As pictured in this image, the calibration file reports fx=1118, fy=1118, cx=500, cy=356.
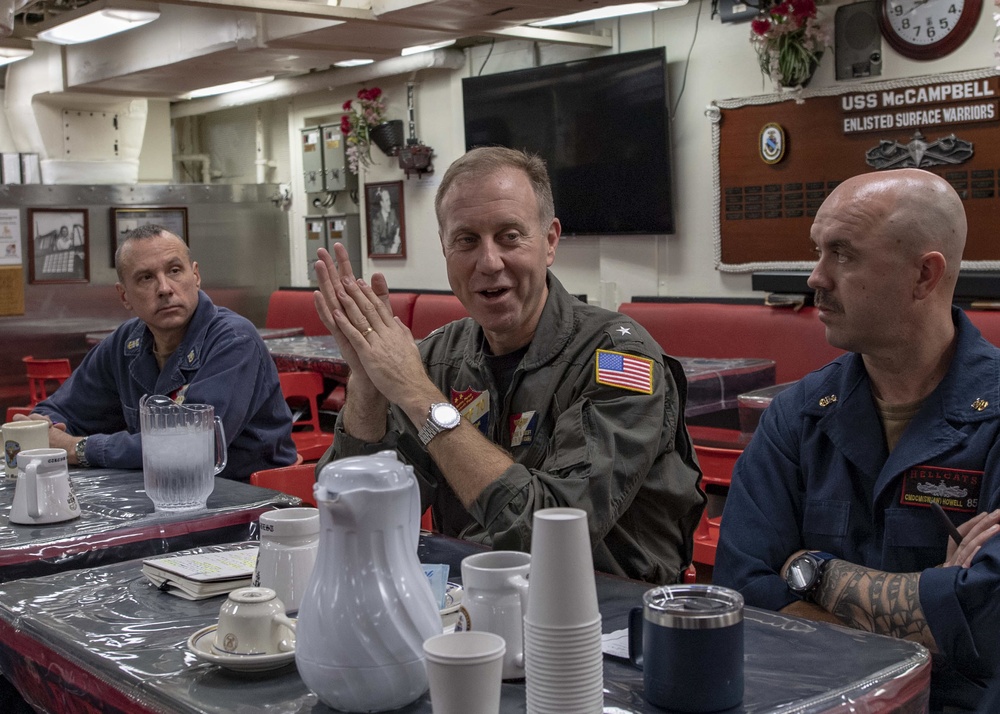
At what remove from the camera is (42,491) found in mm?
2416

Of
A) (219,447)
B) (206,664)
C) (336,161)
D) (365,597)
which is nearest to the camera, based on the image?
(365,597)

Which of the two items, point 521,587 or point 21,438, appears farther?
point 21,438

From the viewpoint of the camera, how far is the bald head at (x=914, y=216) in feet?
6.61

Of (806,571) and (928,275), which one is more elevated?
(928,275)

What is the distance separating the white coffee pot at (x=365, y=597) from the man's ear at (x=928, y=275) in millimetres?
1154

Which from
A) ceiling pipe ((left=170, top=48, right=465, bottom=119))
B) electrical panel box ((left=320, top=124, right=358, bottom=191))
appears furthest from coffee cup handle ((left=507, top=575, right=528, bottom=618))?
electrical panel box ((left=320, top=124, right=358, bottom=191))

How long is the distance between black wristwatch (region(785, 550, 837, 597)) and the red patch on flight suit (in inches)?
27.8

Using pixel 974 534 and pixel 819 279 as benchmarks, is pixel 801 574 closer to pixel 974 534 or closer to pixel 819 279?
pixel 974 534

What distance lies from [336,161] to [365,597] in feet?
28.2

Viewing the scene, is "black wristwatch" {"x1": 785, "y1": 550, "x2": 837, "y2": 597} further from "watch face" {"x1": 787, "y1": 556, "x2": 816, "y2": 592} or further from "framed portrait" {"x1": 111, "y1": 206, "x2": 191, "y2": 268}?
"framed portrait" {"x1": 111, "y1": 206, "x2": 191, "y2": 268}

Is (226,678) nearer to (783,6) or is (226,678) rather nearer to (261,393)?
(261,393)

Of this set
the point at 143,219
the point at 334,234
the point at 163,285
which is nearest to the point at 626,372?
the point at 163,285

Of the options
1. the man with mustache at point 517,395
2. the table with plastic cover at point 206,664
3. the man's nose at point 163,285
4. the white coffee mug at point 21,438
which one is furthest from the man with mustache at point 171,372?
the table with plastic cover at point 206,664

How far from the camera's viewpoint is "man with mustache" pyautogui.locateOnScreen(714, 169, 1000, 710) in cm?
191
